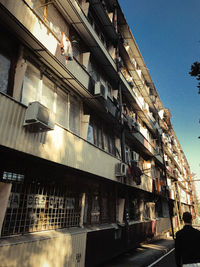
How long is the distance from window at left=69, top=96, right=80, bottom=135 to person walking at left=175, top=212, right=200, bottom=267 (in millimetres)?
5401

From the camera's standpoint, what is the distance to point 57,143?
231 inches

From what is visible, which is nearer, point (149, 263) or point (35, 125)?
point (35, 125)

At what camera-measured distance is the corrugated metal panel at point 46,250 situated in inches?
172

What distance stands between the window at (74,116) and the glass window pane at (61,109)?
1.48 feet

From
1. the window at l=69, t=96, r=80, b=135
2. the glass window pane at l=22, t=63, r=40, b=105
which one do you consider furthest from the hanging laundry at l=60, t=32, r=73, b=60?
the window at l=69, t=96, r=80, b=135

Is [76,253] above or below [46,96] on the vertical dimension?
below

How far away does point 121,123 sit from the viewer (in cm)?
1123

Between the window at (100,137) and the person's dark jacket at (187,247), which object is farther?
the window at (100,137)

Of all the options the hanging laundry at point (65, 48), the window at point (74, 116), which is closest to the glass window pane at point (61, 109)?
the window at point (74, 116)

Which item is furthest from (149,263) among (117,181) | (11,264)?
(11,264)

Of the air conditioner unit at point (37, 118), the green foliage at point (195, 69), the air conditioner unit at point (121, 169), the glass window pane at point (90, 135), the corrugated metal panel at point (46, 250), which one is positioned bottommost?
the corrugated metal panel at point (46, 250)

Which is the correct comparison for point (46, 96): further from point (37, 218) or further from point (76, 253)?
point (76, 253)

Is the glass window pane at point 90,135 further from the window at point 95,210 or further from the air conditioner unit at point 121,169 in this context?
the window at point 95,210

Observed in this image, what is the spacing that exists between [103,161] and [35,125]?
4.42 m
